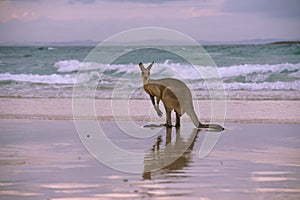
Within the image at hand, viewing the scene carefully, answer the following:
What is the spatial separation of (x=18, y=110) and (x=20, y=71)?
15.8 metres

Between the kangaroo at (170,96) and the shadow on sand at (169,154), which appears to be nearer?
the shadow on sand at (169,154)

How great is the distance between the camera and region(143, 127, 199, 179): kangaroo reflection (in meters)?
8.06

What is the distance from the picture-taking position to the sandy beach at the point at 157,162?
679 cm

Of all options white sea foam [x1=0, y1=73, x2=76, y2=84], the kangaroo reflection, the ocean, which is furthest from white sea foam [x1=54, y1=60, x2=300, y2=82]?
the kangaroo reflection

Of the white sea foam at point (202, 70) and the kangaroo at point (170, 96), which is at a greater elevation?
the white sea foam at point (202, 70)

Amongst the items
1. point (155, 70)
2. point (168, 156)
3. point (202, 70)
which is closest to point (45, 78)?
point (155, 70)

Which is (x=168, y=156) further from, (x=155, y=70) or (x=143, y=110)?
(x=155, y=70)

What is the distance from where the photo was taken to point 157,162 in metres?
8.52

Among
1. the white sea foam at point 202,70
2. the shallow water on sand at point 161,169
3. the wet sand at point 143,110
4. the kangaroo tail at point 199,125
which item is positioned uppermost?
the white sea foam at point 202,70

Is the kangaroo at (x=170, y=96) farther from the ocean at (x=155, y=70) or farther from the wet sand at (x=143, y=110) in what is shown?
the ocean at (x=155, y=70)

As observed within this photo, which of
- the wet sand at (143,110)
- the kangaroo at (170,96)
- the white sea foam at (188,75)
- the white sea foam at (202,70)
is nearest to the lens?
the kangaroo at (170,96)

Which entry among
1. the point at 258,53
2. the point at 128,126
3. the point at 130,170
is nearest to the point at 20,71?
the point at 258,53

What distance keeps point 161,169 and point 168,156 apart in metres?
1.08

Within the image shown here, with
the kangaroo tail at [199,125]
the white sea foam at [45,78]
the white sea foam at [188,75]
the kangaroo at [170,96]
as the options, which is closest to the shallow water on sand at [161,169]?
the kangaroo tail at [199,125]
